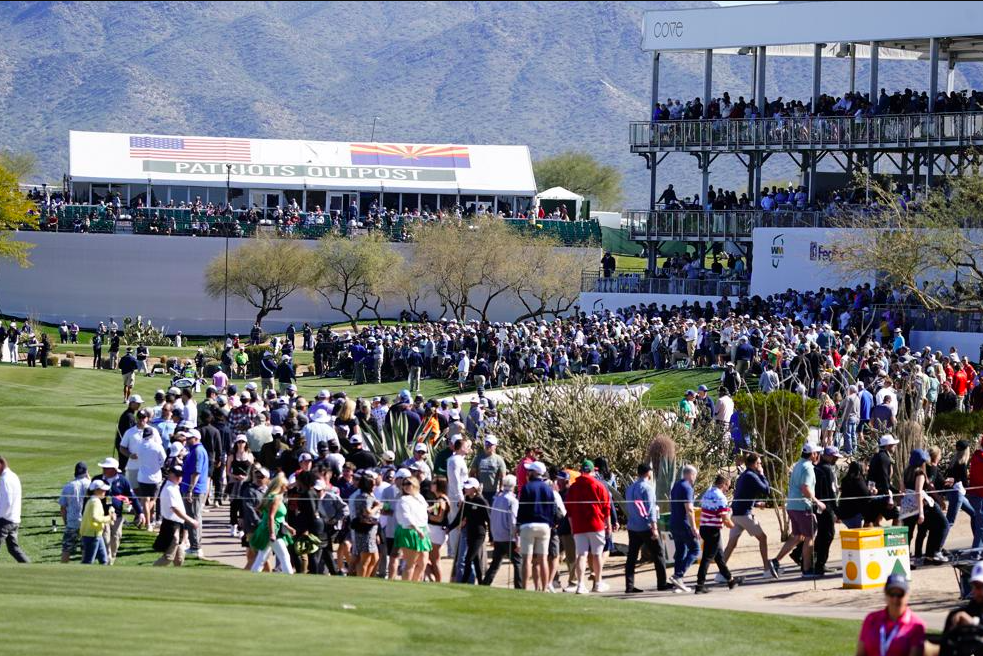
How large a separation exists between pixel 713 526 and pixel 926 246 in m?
25.2

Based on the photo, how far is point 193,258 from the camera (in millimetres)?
76438

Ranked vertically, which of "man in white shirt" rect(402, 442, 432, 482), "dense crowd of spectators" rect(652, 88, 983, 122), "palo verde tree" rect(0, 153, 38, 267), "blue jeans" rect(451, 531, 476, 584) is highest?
"dense crowd of spectators" rect(652, 88, 983, 122)

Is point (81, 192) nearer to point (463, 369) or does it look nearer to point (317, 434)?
point (463, 369)

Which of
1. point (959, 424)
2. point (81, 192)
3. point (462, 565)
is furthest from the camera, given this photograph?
point (81, 192)

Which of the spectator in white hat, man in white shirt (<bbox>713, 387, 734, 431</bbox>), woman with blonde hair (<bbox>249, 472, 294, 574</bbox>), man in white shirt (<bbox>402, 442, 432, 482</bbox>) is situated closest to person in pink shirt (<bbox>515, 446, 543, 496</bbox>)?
man in white shirt (<bbox>402, 442, 432, 482</bbox>)

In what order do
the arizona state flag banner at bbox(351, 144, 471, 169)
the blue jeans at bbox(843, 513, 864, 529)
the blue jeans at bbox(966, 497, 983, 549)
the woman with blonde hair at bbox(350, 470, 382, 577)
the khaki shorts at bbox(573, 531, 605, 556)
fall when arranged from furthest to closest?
the arizona state flag banner at bbox(351, 144, 471, 169)
the blue jeans at bbox(966, 497, 983, 549)
the blue jeans at bbox(843, 513, 864, 529)
the khaki shorts at bbox(573, 531, 605, 556)
the woman with blonde hair at bbox(350, 470, 382, 577)

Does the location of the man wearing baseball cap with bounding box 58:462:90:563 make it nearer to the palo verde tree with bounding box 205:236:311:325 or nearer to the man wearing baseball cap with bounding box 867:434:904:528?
the man wearing baseball cap with bounding box 867:434:904:528

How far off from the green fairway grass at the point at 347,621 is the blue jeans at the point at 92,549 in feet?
5.47

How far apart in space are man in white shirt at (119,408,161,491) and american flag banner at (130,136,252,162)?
62.3 meters

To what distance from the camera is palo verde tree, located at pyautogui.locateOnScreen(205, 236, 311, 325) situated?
71625 millimetres

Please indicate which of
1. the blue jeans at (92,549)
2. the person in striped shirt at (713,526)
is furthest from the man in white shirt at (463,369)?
the person in striped shirt at (713,526)

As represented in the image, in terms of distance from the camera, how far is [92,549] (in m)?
18.7

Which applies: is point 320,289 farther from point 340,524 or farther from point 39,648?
point 39,648

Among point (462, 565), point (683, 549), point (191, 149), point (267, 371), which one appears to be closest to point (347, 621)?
point (462, 565)
